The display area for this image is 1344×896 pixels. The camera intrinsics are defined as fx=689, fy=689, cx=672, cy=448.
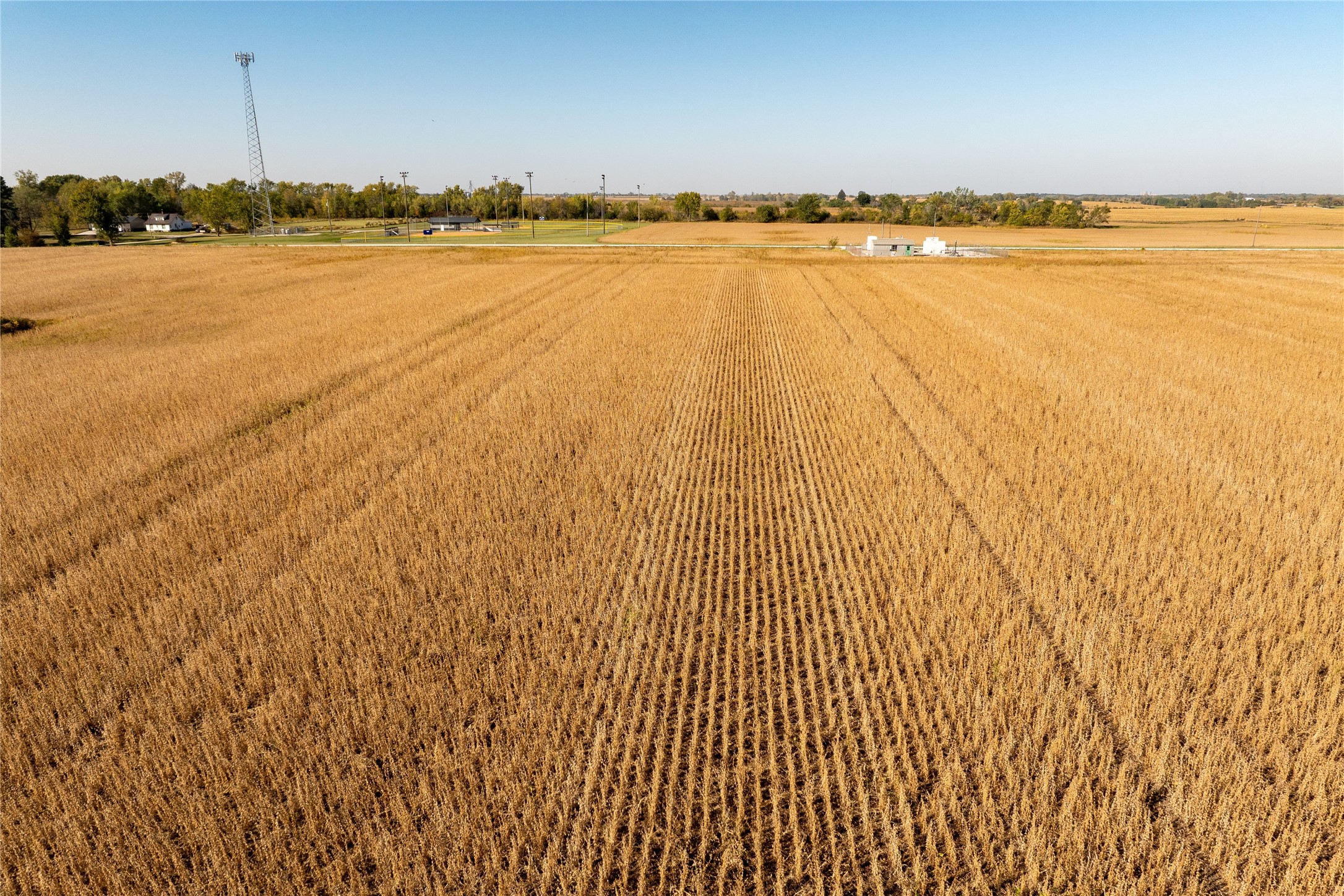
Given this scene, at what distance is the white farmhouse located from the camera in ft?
390

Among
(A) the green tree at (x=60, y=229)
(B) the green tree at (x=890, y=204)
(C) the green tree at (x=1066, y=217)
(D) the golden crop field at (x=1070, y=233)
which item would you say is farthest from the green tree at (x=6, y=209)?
(C) the green tree at (x=1066, y=217)

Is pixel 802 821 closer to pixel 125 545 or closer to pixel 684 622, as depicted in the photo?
pixel 684 622

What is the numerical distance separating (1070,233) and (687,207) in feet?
228

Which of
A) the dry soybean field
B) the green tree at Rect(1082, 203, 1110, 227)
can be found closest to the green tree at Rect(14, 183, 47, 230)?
the dry soybean field

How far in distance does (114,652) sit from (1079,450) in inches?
502

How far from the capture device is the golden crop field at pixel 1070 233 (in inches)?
2805

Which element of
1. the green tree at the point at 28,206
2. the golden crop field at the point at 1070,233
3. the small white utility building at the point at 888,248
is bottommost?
the small white utility building at the point at 888,248

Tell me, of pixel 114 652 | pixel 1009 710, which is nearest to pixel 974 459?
pixel 1009 710

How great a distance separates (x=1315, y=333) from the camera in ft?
69.6

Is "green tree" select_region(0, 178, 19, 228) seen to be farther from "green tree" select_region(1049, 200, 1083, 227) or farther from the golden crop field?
"green tree" select_region(1049, 200, 1083, 227)

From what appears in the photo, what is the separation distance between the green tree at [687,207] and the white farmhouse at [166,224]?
3483 inches

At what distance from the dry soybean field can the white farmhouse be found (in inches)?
5156

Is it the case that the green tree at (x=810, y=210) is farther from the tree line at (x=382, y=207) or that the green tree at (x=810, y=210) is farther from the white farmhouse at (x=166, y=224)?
the white farmhouse at (x=166, y=224)

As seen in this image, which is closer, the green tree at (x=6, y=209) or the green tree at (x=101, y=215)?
the green tree at (x=101, y=215)
